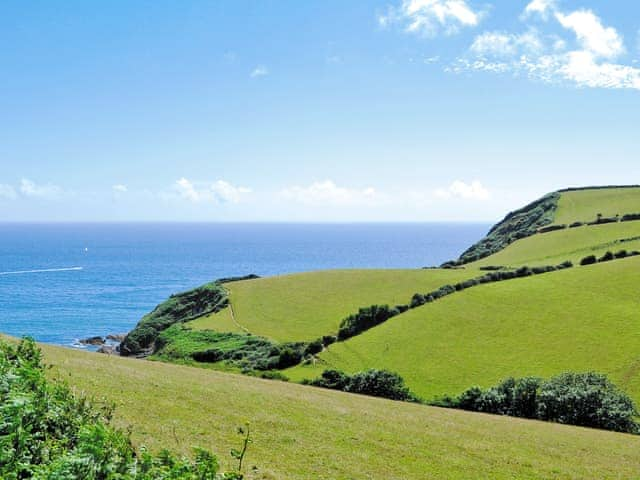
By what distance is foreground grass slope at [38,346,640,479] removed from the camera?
16938 mm

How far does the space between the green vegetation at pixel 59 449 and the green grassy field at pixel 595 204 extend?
141 metres

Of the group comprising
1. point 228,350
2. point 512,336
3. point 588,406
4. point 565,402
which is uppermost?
point 512,336

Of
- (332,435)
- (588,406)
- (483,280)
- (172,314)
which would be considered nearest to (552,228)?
(483,280)

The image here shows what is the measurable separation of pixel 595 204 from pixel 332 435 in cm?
14794

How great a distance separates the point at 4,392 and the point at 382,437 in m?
15.6

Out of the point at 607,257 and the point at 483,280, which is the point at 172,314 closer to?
the point at 483,280

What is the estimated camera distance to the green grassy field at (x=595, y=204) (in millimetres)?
129625

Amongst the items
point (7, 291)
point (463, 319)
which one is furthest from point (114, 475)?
point (7, 291)

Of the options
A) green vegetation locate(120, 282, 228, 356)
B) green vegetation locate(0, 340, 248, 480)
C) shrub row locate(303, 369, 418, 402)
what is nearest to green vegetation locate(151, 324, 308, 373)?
green vegetation locate(120, 282, 228, 356)

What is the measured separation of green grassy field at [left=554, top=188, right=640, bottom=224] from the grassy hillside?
59.0 m

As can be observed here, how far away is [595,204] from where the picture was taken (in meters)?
143

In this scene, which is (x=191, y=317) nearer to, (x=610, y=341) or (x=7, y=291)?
(x=610, y=341)

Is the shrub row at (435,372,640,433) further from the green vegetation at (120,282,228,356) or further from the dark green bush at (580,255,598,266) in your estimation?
the green vegetation at (120,282,228,356)

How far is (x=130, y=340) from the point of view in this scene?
283ft
